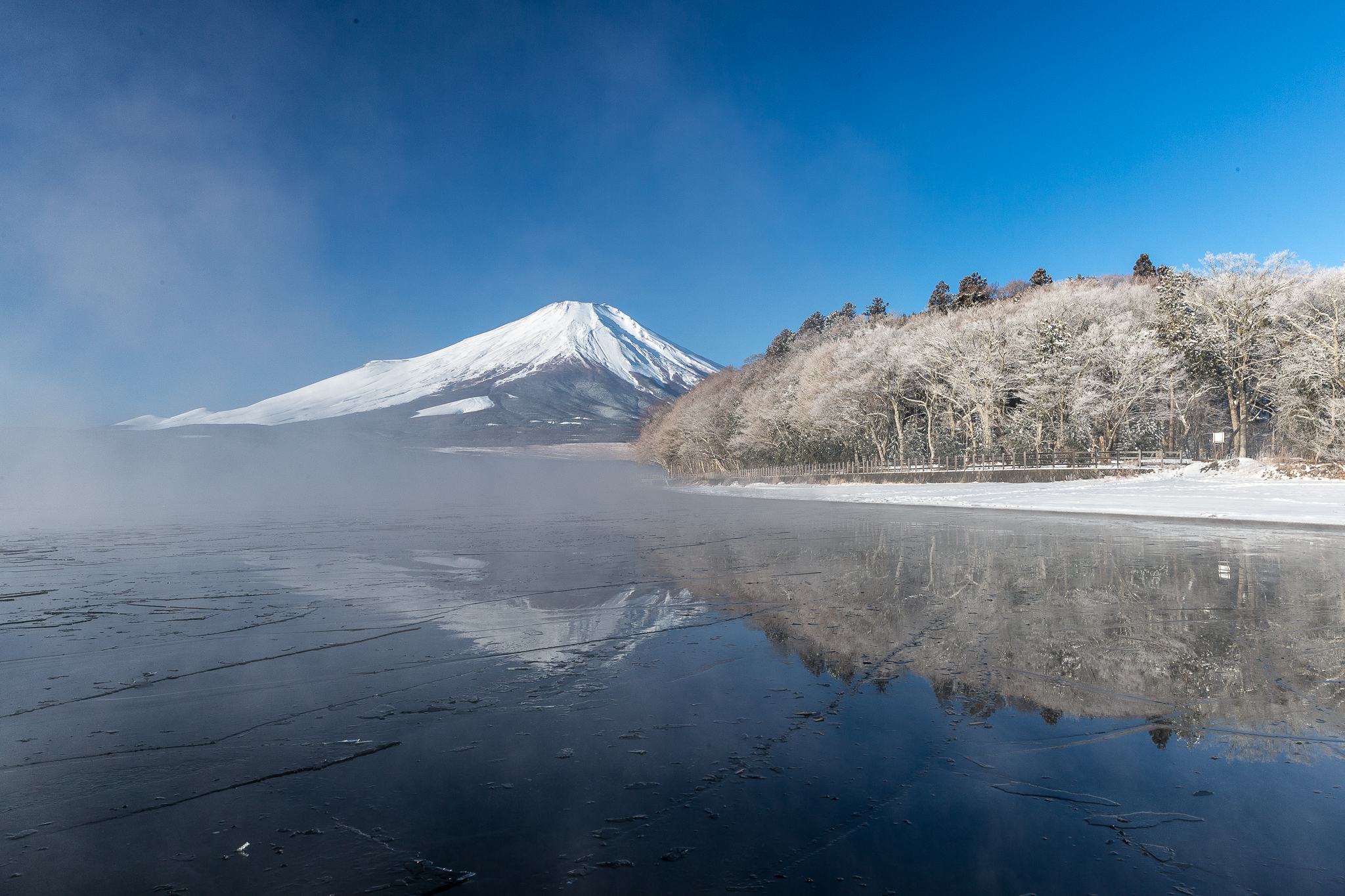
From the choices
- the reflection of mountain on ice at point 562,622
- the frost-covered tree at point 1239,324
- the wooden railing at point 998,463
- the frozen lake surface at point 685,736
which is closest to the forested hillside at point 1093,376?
the frost-covered tree at point 1239,324

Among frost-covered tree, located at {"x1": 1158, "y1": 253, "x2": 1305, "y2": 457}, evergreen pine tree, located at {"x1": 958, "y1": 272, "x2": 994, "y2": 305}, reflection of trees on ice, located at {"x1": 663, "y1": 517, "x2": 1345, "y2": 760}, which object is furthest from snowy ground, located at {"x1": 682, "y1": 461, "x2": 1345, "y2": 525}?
evergreen pine tree, located at {"x1": 958, "y1": 272, "x2": 994, "y2": 305}

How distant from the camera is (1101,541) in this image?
50.8 ft

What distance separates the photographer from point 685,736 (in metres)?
4.60

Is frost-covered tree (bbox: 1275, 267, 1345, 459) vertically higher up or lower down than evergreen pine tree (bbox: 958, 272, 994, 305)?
lower down

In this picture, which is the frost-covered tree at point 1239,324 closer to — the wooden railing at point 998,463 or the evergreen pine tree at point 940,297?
the wooden railing at point 998,463

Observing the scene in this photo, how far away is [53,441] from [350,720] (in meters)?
140

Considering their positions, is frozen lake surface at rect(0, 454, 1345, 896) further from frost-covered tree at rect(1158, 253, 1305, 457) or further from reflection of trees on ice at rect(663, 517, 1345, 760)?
frost-covered tree at rect(1158, 253, 1305, 457)

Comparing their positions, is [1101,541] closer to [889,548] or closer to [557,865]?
[889,548]

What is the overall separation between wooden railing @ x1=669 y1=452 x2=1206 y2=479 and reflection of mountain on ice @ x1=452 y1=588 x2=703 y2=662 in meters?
33.8

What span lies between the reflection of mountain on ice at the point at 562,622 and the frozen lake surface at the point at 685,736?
7 centimetres

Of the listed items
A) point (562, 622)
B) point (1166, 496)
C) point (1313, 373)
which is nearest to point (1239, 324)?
point (1313, 373)

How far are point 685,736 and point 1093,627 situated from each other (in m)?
4.99

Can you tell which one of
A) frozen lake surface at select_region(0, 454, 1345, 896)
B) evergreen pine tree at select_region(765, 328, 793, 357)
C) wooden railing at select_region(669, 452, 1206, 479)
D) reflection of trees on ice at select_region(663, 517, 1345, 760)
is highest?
evergreen pine tree at select_region(765, 328, 793, 357)

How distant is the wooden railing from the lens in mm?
37875
